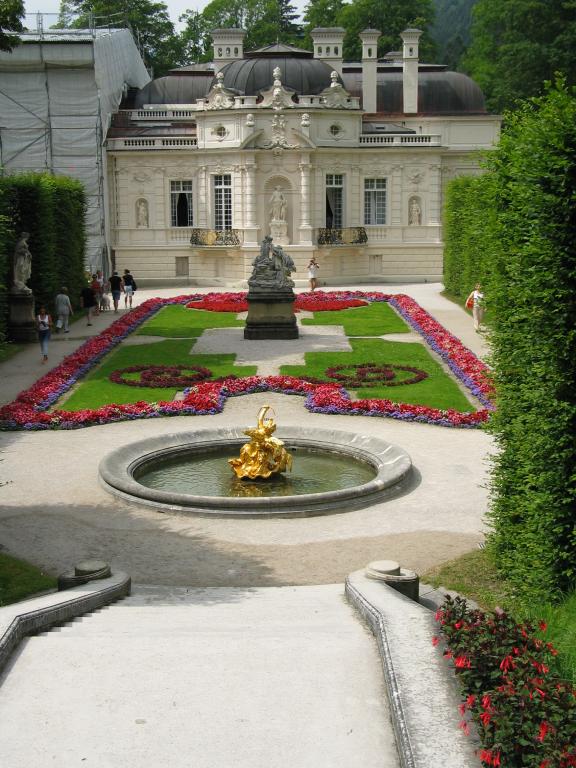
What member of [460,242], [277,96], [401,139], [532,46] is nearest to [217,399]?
[460,242]

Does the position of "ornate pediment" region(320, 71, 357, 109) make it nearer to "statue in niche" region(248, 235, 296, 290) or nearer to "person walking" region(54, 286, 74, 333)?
"statue in niche" region(248, 235, 296, 290)

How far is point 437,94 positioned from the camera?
179 feet

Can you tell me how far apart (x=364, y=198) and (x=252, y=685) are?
42.8 meters

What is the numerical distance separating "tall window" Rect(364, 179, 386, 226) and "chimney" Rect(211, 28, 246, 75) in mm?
13330

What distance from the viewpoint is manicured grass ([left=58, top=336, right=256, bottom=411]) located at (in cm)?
2152

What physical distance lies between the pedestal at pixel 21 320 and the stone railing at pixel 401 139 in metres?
22.4

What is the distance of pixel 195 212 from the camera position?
4781cm

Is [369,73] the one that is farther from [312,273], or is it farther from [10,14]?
[10,14]

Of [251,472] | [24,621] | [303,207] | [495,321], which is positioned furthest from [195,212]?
[24,621]

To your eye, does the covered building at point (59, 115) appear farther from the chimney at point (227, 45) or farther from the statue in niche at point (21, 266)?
the statue in niche at point (21, 266)

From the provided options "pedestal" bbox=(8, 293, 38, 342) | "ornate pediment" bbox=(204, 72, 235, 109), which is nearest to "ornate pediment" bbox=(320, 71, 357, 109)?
"ornate pediment" bbox=(204, 72, 235, 109)

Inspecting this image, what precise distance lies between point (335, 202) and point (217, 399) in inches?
1130

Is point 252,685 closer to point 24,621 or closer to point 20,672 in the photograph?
point 20,672

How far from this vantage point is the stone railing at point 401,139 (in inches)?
1880
